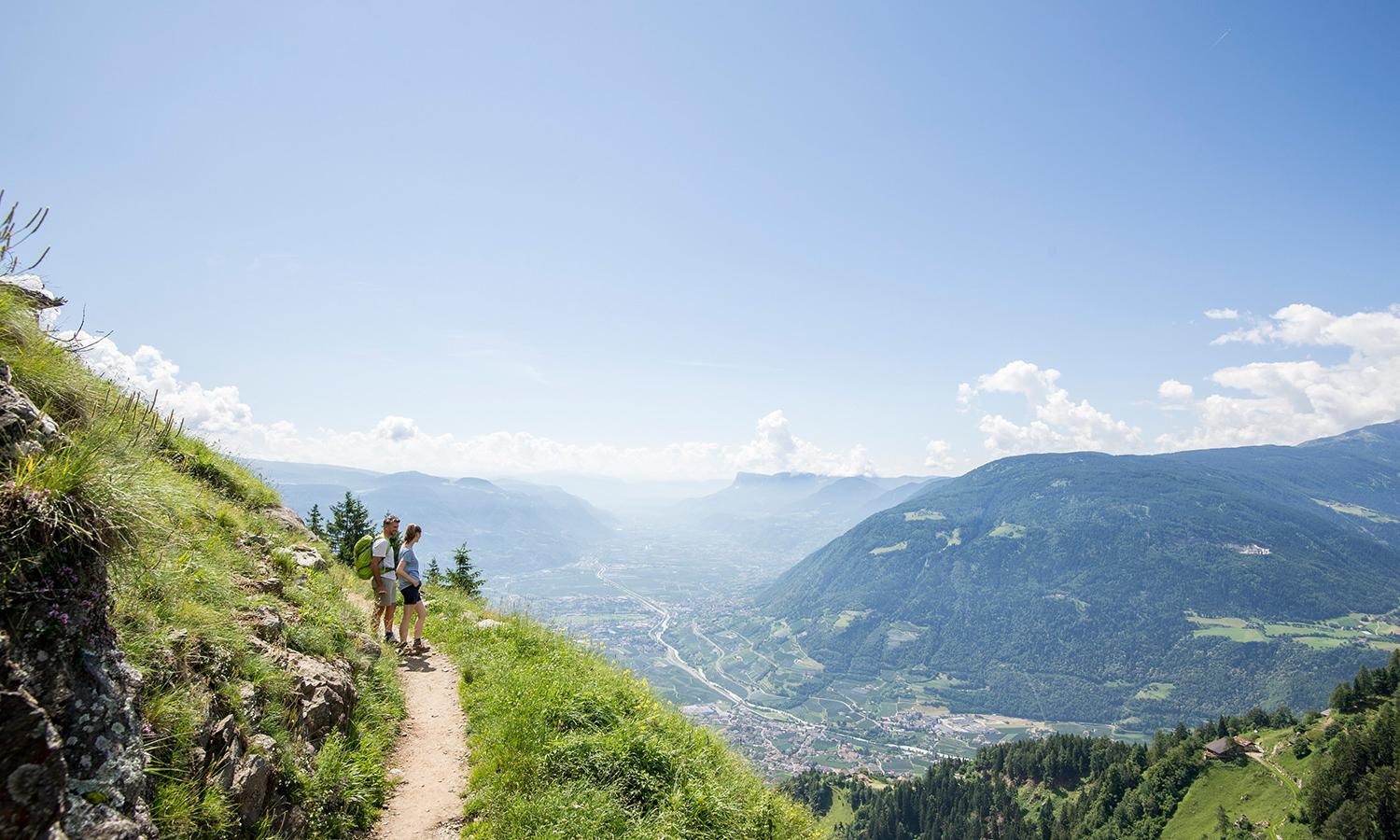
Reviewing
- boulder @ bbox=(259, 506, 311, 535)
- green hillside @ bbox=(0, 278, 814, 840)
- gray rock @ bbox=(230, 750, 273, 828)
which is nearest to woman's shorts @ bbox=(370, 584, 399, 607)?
green hillside @ bbox=(0, 278, 814, 840)

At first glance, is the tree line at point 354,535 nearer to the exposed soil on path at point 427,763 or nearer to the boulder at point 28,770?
the exposed soil on path at point 427,763

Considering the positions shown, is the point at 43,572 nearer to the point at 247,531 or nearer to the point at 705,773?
the point at 705,773

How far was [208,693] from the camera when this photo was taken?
5.26 metres

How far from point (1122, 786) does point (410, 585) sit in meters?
147

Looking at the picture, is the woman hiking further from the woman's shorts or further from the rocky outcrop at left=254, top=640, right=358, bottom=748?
the rocky outcrop at left=254, top=640, right=358, bottom=748

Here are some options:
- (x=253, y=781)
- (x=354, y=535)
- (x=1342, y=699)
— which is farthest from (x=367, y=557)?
(x=1342, y=699)

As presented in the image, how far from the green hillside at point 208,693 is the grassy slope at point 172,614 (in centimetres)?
2

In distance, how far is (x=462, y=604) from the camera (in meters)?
18.2

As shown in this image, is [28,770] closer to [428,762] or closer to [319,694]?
[319,694]

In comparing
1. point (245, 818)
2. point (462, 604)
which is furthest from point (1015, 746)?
point (245, 818)

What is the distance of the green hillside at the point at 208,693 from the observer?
3434 millimetres

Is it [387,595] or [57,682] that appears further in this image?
[387,595]

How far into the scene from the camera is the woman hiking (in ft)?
44.4

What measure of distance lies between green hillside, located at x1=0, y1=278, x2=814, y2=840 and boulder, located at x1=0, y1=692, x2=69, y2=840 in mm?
10
